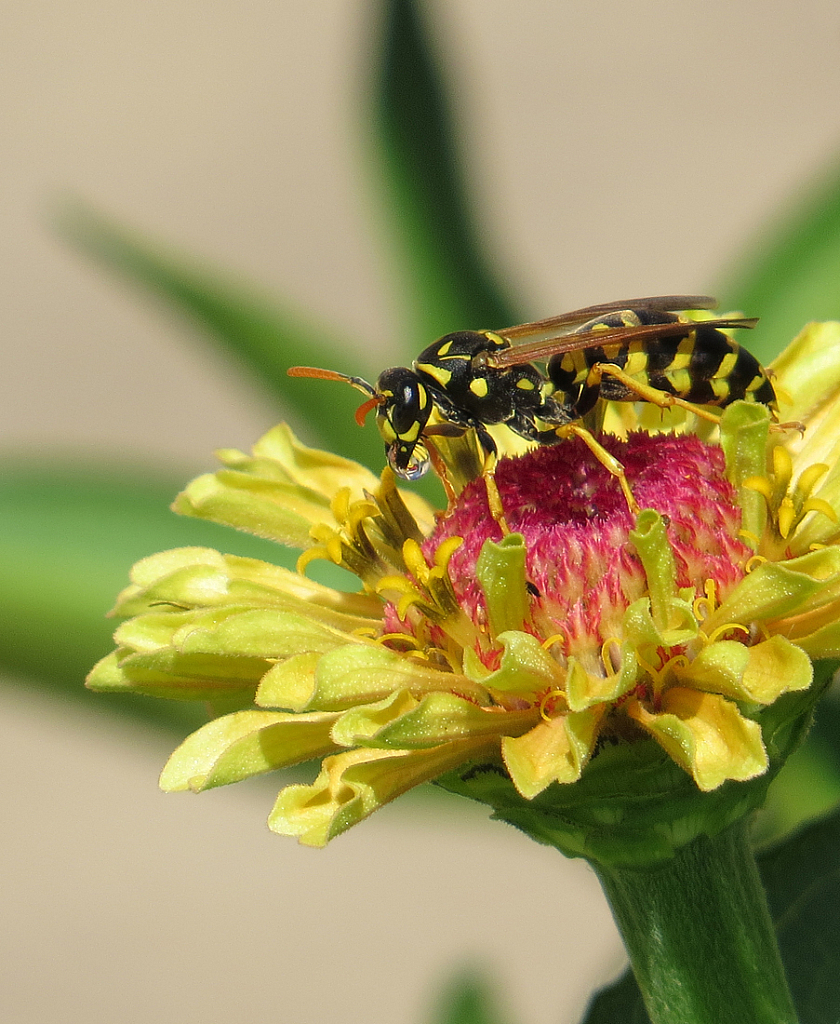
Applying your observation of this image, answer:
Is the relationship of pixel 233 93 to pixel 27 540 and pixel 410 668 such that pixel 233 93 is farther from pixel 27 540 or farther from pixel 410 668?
pixel 410 668

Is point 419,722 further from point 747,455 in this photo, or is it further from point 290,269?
point 290,269

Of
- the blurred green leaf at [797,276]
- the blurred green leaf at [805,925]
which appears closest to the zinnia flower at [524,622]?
the blurred green leaf at [805,925]

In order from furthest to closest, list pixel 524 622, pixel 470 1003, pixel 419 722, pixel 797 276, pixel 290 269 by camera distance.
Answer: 1. pixel 290 269
2. pixel 797 276
3. pixel 470 1003
4. pixel 524 622
5. pixel 419 722

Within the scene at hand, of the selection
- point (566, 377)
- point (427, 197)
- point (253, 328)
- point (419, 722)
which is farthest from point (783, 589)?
point (427, 197)

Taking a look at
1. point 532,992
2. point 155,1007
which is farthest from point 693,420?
point 155,1007

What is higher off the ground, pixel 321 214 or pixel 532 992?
pixel 321 214

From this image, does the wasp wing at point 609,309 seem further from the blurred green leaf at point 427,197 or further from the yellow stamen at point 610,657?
the blurred green leaf at point 427,197
